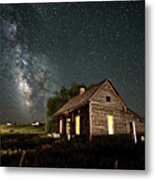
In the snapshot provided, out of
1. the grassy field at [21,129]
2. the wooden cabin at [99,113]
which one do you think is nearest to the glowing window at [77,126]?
the wooden cabin at [99,113]

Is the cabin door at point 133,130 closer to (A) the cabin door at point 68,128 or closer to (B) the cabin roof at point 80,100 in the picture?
(B) the cabin roof at point 80,100

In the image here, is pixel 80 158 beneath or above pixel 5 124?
beneath

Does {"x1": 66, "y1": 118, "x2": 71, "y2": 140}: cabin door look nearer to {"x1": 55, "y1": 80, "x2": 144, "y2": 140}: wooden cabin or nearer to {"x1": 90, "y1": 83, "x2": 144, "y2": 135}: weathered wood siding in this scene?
{"x1": 55, "y1": 80, "x2": 144, "y2": 140}: wooden cabin

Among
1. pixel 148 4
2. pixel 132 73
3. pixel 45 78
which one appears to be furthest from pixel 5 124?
pixel 148 4

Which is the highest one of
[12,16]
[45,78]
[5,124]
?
[12,16]

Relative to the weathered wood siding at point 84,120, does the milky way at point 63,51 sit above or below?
above

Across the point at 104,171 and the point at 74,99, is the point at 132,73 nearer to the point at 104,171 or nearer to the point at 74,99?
the point at 74,99

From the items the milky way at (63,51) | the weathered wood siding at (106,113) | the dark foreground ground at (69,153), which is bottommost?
the dark foreground ground at (69,153)
